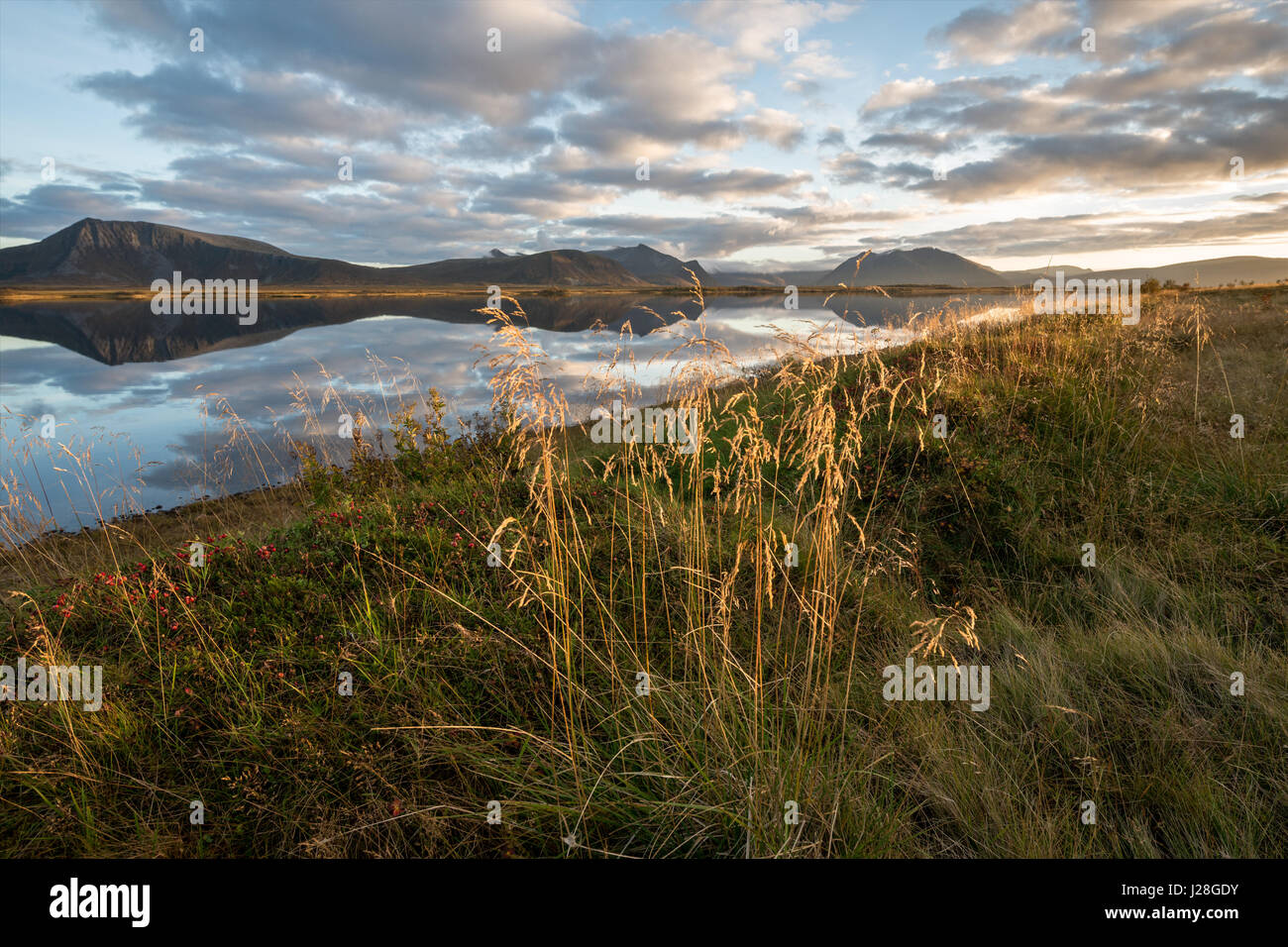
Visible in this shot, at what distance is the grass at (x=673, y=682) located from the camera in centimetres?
242

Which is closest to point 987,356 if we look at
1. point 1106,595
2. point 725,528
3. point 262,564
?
point 1106,595

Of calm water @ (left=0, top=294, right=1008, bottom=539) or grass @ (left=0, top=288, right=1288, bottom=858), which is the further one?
calm water @ (left=0, top=294, right=1008, bottom=539)

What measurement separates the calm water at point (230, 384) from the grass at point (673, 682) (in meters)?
0.93

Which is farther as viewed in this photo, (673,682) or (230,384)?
(230,384)

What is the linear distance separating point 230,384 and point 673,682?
861 inches

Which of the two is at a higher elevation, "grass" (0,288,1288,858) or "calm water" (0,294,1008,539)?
"calm water" (0,294,1008,539)

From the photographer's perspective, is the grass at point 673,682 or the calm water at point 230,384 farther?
the calm water at point 230,384

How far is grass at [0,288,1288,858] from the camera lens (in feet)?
7.95

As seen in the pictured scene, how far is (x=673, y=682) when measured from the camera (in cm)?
301

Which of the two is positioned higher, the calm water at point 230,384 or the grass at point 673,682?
the calm water at point 230,384

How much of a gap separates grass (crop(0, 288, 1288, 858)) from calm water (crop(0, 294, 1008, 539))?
930 millimetres

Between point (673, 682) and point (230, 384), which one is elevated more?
point (230, 384)

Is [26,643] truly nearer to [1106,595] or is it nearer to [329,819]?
[329,819]
